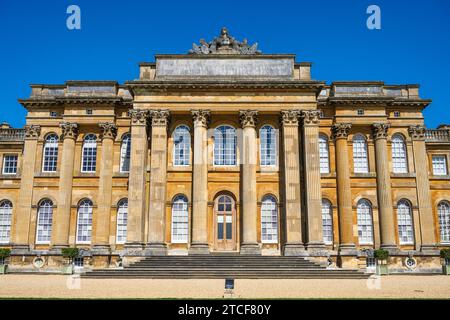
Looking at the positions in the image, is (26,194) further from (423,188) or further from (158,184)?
(423,188)

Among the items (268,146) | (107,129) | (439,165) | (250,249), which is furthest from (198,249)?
(439,165)

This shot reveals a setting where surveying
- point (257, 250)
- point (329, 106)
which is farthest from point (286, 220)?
point (329, 106)

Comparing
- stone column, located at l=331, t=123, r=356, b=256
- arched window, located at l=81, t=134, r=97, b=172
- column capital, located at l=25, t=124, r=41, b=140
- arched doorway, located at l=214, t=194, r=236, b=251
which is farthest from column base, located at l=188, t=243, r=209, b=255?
column capital, located at l=25, t=124, r=41, b=140

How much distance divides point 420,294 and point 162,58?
19903 millimetres

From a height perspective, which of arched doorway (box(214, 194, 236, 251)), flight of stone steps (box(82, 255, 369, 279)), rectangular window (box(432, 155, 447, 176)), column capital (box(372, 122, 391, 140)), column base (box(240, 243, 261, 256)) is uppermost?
column capital (box(372, 122, 391, 140))

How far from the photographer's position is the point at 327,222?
2830cm

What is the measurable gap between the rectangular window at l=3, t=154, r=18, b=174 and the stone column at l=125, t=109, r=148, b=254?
10134 millimetres

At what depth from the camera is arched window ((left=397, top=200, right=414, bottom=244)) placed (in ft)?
93.5

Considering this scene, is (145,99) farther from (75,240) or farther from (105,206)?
(75,240)

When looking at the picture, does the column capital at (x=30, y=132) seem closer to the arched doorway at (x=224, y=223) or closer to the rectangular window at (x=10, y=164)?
the rectangular window at (x=10, y=164)

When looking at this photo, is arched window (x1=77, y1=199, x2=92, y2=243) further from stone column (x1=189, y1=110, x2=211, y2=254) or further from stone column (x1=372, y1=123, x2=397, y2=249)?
stone column (x1=372, y1=123, x2=397, y2=249)

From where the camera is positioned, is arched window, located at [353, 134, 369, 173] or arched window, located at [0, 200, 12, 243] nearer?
arched window, located at [353, 134, 369, 173]

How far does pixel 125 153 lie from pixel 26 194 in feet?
22.1

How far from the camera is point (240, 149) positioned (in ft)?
89.3
